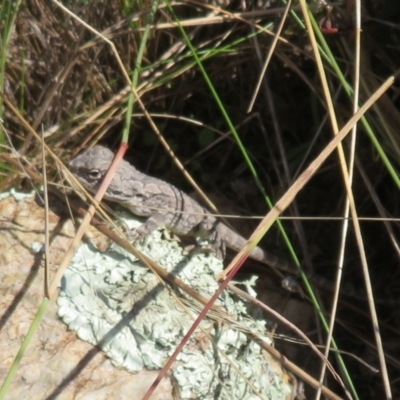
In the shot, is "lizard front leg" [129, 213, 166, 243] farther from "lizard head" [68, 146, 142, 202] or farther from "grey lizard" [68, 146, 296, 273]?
"lizard head" [68, 146, 142, 202]

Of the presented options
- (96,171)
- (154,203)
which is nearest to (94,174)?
(96,171)

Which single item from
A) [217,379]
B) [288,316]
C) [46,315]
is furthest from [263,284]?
[46,315]

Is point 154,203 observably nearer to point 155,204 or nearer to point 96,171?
point 155,204

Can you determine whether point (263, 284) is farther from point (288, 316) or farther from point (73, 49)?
point (73, 49)

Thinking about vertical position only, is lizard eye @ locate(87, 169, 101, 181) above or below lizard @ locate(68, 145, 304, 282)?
above

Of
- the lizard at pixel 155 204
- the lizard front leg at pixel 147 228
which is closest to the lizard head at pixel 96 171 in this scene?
the lizard at pixel 155 204

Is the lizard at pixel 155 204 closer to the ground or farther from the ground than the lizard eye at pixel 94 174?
closer to the ground

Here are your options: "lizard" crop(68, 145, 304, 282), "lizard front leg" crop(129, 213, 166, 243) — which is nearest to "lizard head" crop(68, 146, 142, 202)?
"lizard" crop(68, 145, 304, 282)

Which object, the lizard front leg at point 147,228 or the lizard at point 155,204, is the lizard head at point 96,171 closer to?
the lizard at point 155,204
